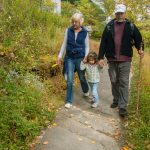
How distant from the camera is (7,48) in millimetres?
10148

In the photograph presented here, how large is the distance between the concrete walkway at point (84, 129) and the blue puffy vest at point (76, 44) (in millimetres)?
1178

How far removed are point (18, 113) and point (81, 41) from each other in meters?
2.37

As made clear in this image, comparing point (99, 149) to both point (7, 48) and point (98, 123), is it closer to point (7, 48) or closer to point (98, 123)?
point (98, 123)

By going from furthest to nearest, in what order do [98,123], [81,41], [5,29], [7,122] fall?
[5,29] < [81,41] < [98,123] < [7,122]

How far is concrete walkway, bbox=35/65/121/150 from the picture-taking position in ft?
23.5

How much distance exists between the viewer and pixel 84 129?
25.9 ft

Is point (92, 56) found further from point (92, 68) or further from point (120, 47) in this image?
point (120, 47)

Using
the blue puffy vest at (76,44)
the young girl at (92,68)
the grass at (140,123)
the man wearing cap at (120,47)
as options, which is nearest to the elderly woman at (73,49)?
the blue puffy vest at (76,44)

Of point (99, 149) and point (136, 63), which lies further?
point (136, 63)

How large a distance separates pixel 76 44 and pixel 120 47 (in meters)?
0.95

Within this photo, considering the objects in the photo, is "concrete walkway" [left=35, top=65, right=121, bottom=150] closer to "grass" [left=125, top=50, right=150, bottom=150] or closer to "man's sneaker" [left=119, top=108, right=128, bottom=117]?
"man's sneaker" [left=119, top=108, right=128, bottom=117]

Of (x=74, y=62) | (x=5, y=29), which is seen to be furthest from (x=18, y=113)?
(x=5, y=29)

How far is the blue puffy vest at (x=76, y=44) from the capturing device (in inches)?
348

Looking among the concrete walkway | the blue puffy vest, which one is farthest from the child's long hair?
the concrete walkway
